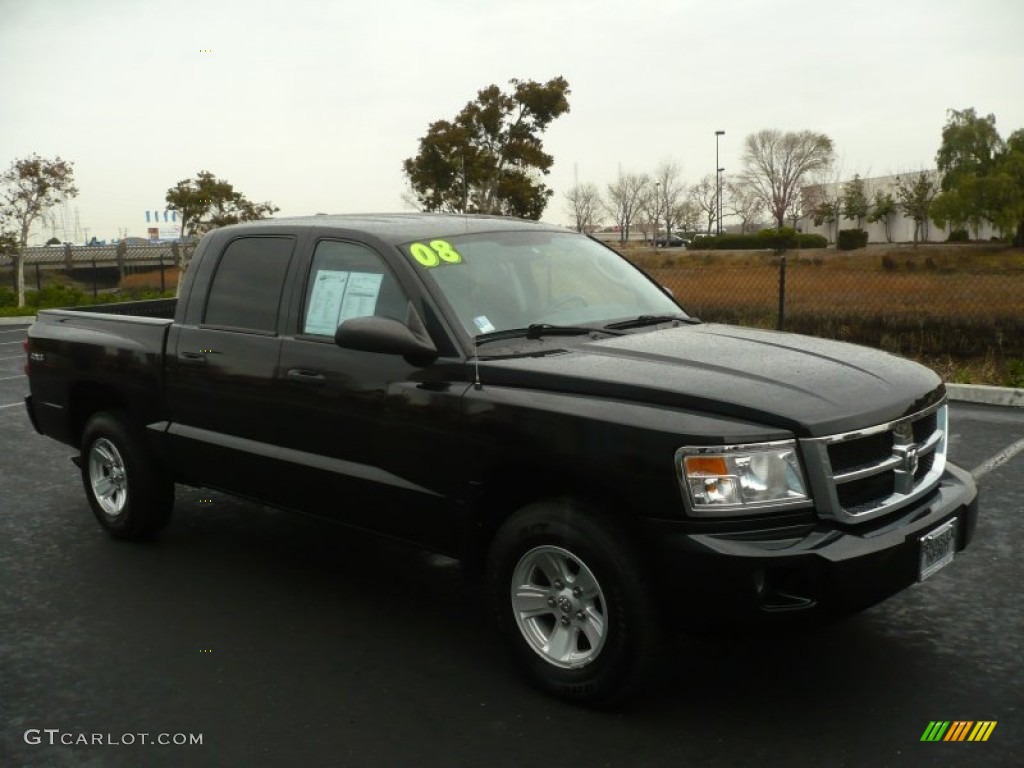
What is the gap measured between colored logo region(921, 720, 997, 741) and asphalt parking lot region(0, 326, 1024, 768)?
3 cm

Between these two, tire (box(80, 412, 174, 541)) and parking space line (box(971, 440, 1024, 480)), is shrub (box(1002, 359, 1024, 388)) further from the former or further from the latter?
tire (box(80, 412, 174, 541))

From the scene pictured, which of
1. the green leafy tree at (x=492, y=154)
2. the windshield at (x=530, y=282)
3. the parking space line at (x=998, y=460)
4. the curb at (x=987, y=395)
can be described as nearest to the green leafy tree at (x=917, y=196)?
the green leafy tree at (x=492, y=154)

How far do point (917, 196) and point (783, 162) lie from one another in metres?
14.7

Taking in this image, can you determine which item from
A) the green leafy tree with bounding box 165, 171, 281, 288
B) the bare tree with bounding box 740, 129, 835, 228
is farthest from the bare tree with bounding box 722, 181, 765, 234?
the green leafy tree with bounding box 165, 171, 281, 288

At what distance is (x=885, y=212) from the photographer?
7562 cm

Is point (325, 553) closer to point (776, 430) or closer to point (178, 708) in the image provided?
point (178, 708)

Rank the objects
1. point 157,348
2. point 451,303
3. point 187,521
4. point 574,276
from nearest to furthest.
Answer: point 451,303 < point 574,276 < point 157,348 < point 187,521

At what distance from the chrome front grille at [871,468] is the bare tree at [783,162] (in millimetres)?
80858

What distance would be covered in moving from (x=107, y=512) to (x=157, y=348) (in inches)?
47.1

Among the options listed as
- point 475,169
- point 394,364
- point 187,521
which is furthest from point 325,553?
point 475,169

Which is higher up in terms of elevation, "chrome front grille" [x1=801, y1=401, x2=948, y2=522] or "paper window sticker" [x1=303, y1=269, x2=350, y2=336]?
"paper window sticker" [x1=303, y1=269, x2=350, y2=336]

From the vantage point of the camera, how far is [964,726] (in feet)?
12.9

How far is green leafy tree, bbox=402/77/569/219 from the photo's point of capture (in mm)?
31219
